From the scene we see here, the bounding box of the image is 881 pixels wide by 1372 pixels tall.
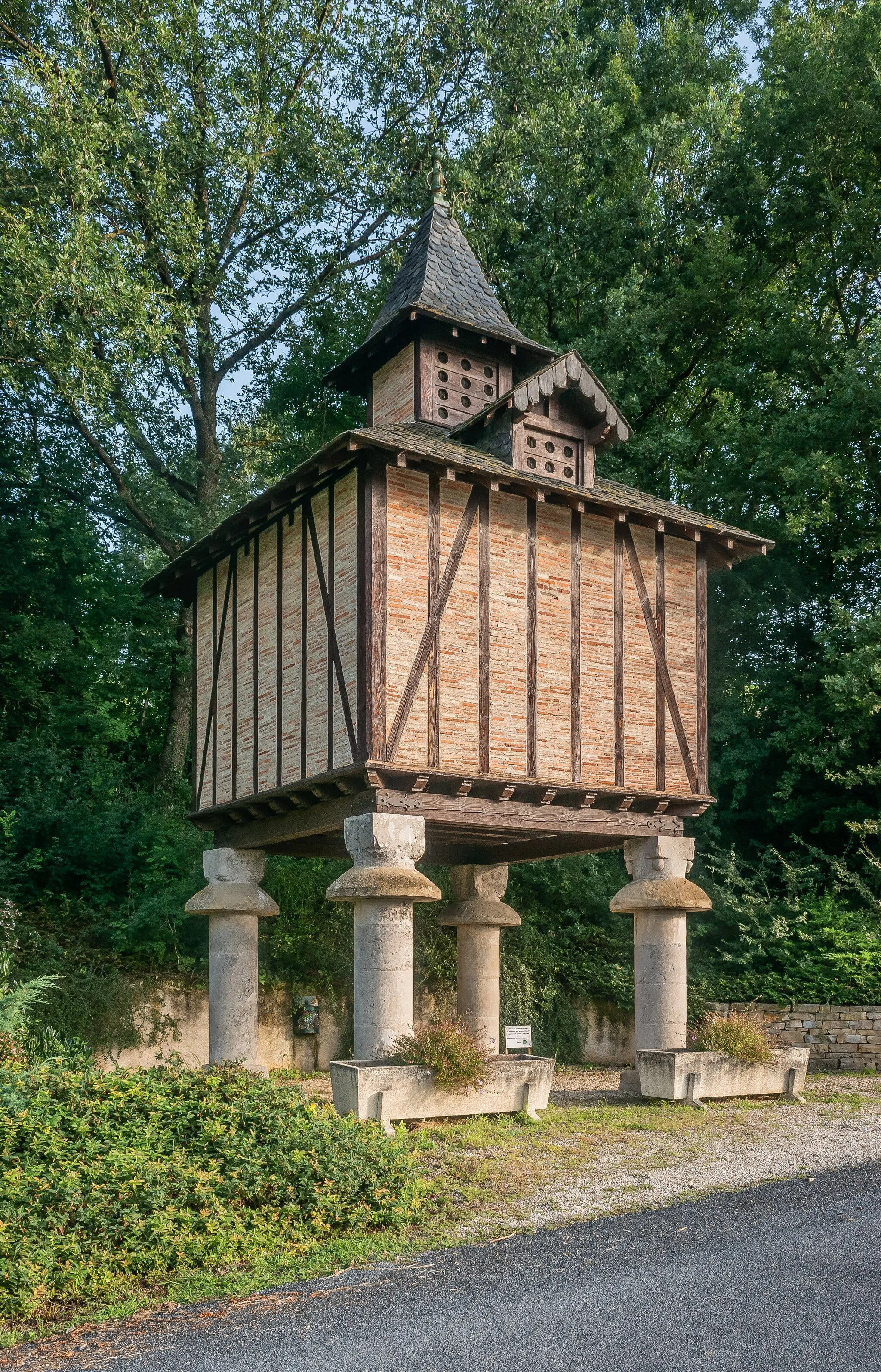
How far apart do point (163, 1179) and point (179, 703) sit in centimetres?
1617

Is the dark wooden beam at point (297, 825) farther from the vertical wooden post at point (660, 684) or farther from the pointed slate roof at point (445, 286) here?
the pointed slate roof at point (445, 286)

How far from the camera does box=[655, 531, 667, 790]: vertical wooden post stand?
1381 cm

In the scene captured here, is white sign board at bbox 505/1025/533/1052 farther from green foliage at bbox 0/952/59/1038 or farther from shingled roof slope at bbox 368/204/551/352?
shingled roof slope at bbox 368/204/551/352

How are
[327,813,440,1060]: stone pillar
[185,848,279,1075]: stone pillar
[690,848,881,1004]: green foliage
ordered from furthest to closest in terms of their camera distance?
[690,848,881,1004]: green foliage, [185,848,279,1075]: stone pillar, [327,813,440,1060]: stone pillar

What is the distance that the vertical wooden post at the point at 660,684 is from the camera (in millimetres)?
13812

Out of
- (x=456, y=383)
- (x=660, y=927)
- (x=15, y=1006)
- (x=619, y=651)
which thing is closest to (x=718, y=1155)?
(x=660, y=927)

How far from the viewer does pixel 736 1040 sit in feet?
44.0

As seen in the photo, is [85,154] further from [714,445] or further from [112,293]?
[714,445]

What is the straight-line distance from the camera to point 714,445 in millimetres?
22141

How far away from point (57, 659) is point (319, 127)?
11.9 metres

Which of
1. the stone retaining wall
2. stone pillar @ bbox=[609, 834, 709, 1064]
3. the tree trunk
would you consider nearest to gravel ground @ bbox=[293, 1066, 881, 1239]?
stone pillar @ bbox=[609, 834, 709, 1064]

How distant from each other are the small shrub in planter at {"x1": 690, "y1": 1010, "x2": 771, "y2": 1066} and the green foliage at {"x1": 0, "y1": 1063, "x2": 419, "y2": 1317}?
5.73 meters

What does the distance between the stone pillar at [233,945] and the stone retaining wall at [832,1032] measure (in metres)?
6.95

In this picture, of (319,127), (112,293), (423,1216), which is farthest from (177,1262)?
(319,127)
